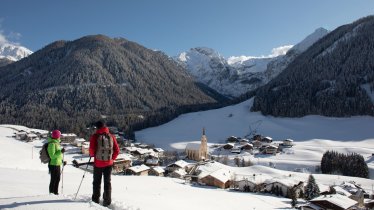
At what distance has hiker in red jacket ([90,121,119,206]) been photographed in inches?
467

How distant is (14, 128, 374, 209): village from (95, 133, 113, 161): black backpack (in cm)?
121

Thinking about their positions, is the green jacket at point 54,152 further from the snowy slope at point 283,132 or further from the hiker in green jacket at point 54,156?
the snowy slope at point 283,132

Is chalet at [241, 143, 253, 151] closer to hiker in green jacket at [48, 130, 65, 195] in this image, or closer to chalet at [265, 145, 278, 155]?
chalet at [265, 145, 278, 155]

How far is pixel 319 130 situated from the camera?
5399 inches

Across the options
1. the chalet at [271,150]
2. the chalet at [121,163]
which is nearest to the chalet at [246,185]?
the chalet at [121,163]

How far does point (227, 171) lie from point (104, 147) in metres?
51.7

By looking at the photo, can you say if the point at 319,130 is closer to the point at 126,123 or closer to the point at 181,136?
the point at 181,136

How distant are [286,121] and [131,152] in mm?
76183

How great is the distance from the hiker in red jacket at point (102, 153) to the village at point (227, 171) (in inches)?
35.8

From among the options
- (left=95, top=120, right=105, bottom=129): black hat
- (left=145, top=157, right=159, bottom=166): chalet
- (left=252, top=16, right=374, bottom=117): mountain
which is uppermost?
(left=252, top=16, right=374, bottom=117): mountain

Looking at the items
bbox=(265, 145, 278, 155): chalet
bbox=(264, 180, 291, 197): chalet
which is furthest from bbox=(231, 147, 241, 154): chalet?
bbox=(264, 180, 291, 197): chalet

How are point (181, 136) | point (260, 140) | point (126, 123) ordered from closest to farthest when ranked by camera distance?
point (260, 140)
point (181, 136)
point (126, 123)

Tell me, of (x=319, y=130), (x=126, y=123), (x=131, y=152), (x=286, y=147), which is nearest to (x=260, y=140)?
(x=286, y=147)

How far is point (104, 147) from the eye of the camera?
1184 cm
